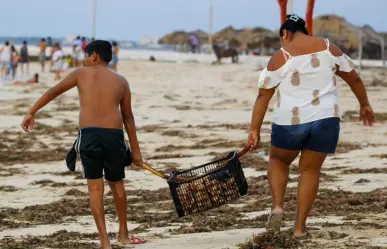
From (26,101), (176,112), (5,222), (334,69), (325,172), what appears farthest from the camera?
(26,101)

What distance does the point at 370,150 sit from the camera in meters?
13.3

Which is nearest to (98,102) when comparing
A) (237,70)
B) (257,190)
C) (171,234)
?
(171,234)

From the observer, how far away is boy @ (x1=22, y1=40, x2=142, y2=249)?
727 centimetres

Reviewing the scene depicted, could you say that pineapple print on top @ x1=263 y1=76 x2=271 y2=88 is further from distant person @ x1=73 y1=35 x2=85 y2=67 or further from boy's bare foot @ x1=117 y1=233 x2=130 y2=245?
distant person @ x1=73 y1=35 x2=85 y2=67

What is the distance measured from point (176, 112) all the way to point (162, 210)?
480 inches

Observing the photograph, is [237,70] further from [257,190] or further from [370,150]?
[257,190]

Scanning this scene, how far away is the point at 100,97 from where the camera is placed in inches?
290

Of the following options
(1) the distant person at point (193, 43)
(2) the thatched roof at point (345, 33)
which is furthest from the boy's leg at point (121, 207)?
(1) the distant person at point (193, 43)

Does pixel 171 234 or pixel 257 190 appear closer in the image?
pixel 171 234

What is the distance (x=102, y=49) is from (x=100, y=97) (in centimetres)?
40

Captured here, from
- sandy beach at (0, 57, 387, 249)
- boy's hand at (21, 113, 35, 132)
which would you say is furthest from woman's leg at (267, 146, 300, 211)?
boy's hand at (21, 113, 35, 132)

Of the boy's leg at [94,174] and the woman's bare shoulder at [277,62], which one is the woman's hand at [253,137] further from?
the boy's leg at [94,174]

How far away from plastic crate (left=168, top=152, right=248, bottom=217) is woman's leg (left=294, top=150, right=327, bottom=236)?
22.2 inches

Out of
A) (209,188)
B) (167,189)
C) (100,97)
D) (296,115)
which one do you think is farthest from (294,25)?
(167,189)
